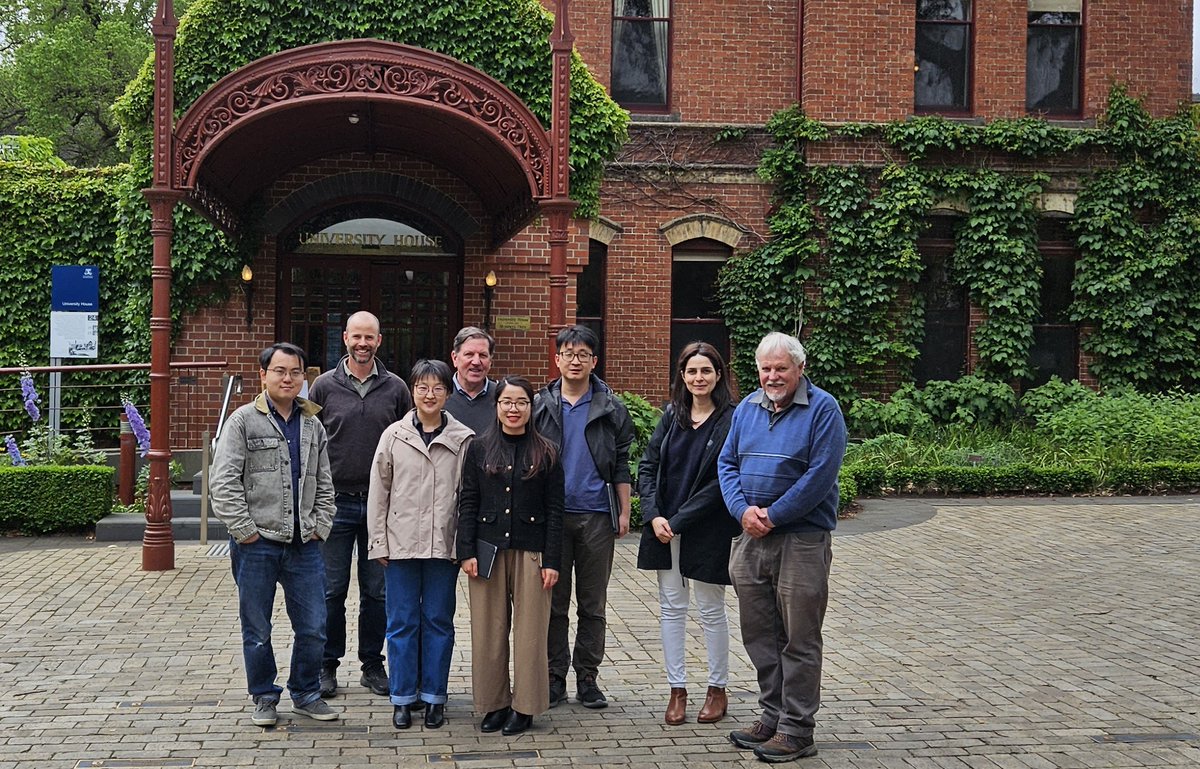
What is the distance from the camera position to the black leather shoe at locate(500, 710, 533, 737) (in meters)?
5.54

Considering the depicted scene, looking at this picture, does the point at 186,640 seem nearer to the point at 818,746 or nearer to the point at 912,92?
the point at 818,746

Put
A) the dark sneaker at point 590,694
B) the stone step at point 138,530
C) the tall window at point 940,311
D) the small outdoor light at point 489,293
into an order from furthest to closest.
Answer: the tall window at point 940,311
the small outdoor light at point 489,293
the stone step at point 138,530
the dark sneaker at point 590,694

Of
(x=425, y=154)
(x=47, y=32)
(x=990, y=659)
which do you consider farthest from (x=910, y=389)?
(x=47, y=32)

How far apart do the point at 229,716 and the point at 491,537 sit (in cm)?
156

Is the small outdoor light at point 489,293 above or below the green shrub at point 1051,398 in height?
above

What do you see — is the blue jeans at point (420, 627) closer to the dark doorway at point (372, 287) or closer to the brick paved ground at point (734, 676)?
the brick paved ground at point (734, 676)

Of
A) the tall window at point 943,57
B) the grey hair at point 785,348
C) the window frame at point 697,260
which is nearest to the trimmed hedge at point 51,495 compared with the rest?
the grey hair at point 785,348

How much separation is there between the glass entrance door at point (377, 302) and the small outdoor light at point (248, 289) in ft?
1.27

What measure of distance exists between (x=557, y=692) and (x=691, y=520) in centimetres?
115

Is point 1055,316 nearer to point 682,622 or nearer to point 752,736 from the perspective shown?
point 682,622

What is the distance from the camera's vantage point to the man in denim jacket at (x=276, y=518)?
18.3 ft

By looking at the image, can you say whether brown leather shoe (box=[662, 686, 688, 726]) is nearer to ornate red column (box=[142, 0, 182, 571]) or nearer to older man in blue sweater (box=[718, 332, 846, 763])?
older man in blue sweater (box=[718, 332, 846, 763])

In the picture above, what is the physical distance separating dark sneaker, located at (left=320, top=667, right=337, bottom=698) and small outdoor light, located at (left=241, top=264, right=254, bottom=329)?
7.80 meters

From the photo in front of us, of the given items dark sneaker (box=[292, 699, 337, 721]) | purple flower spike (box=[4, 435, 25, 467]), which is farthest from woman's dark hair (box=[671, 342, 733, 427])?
purple flower spike (box=[4, 435, 25, 467])
